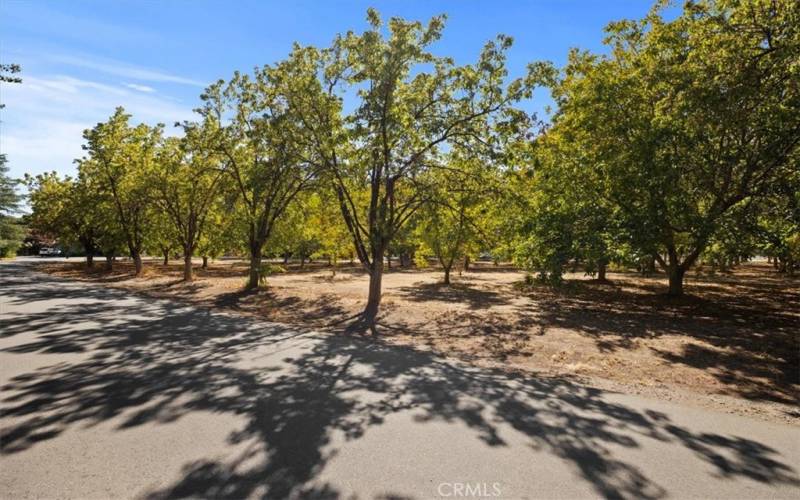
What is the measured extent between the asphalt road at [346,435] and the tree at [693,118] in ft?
26.5

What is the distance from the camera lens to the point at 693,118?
10445 mm

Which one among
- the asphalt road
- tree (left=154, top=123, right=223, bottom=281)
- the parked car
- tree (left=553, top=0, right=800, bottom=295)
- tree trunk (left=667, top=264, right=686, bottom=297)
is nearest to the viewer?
the asphalt road

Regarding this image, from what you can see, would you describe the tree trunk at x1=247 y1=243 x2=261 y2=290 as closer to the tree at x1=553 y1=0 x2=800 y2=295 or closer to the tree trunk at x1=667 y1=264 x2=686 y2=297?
the tree at x1=553 y1=0 x2=800 y2=295

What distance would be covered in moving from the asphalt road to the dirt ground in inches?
45.5

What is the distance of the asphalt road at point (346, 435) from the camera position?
3.68 metres

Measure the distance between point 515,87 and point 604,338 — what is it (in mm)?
7287

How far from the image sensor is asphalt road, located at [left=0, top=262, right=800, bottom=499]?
3684mm

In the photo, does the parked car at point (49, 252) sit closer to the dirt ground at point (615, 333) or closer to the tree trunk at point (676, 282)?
the dirt ground at point (615, 333)

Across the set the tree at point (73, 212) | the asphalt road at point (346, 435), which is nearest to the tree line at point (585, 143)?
the asphalt road at point (346, 435)

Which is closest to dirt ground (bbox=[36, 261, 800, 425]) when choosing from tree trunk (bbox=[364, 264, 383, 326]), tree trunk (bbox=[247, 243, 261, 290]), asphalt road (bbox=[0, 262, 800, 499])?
tree trunk (bbox=[364, 264, 383, 326])

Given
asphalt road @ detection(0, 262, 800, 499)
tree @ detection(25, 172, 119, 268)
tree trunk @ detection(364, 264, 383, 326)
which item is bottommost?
asphalt road @ detection(0, 262, 800, 499)

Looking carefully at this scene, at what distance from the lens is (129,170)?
25.2 m

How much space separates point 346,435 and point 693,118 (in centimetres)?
1154

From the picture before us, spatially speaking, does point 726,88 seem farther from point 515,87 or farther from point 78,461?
point 78,461
